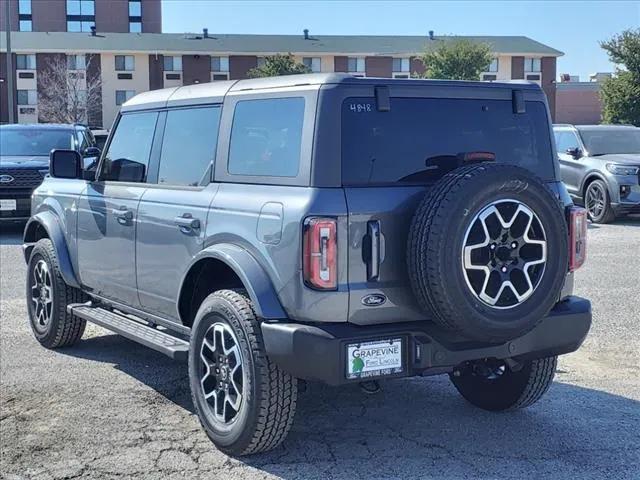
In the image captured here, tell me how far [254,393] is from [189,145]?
176 centimetres

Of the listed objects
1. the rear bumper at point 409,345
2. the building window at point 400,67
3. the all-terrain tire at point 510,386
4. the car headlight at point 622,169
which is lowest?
the all-terrain tire at point 510,386

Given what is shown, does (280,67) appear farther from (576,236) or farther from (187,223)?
(576,236)

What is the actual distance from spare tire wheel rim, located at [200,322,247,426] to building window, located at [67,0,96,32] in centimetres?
8950

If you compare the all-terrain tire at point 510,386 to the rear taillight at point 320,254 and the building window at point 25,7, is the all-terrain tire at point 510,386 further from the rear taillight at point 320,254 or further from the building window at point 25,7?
the building window at point 25,7

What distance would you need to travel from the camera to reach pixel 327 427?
4.92 meters

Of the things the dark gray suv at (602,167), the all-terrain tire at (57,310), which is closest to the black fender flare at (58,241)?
the all-terrain tire at (57,310)

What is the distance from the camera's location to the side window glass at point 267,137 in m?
4.25

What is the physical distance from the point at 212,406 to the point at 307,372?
880 mm

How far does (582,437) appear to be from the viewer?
472 cm

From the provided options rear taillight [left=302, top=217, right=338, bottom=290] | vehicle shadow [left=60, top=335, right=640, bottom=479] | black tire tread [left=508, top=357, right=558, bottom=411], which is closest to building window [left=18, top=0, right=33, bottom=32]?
vehicle shadow [left=60, top=335, right=640, bottom=479]

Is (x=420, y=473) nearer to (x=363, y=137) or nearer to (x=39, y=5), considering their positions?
(x=363, y=137)

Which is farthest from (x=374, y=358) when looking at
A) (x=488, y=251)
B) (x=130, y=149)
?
(x=130, y=149)

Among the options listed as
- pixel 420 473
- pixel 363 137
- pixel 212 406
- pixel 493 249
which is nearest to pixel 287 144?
pixel 363 137

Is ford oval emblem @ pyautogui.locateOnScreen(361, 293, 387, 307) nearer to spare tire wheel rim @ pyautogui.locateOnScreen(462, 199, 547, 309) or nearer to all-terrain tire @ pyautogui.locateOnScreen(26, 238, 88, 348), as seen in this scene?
spare tire wheel rim @ pyautogui.locateOnScreen(462, 199, 547, 309)
